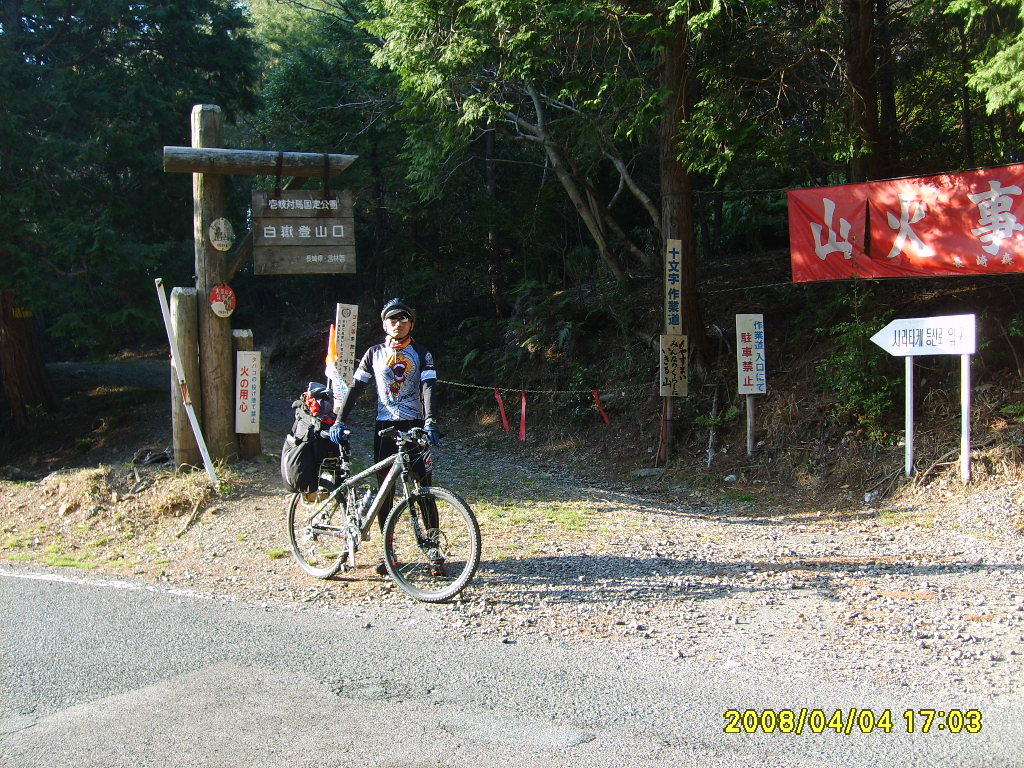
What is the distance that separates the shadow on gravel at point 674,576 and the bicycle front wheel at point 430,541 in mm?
384

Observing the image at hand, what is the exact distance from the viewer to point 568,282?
19.1 meters

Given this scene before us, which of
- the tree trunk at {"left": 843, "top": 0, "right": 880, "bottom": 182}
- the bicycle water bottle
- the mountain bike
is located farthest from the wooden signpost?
the tree trunk at {"left": 843, "top": 0, "right": 880, "bottom": 182}

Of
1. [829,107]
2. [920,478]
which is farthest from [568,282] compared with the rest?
[920,478]

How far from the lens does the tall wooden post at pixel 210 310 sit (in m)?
9.63

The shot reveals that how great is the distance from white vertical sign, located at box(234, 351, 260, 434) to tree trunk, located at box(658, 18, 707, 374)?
615 centimetres

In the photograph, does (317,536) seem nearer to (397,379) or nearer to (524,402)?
(397,379)

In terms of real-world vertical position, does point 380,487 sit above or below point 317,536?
above

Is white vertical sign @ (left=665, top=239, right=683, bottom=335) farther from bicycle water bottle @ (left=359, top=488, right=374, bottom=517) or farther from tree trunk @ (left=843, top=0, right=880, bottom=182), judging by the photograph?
bicycle water bottle @ (left=359, top=488, right=374, bottom=517)

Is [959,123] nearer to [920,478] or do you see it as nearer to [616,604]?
[920,478]

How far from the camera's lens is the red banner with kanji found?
30.3 feet

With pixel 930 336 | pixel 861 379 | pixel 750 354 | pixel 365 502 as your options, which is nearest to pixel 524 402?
pixel 750 354

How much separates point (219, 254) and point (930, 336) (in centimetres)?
827

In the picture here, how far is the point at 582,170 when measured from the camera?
51.5ft

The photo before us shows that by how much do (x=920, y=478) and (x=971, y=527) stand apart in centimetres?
138
